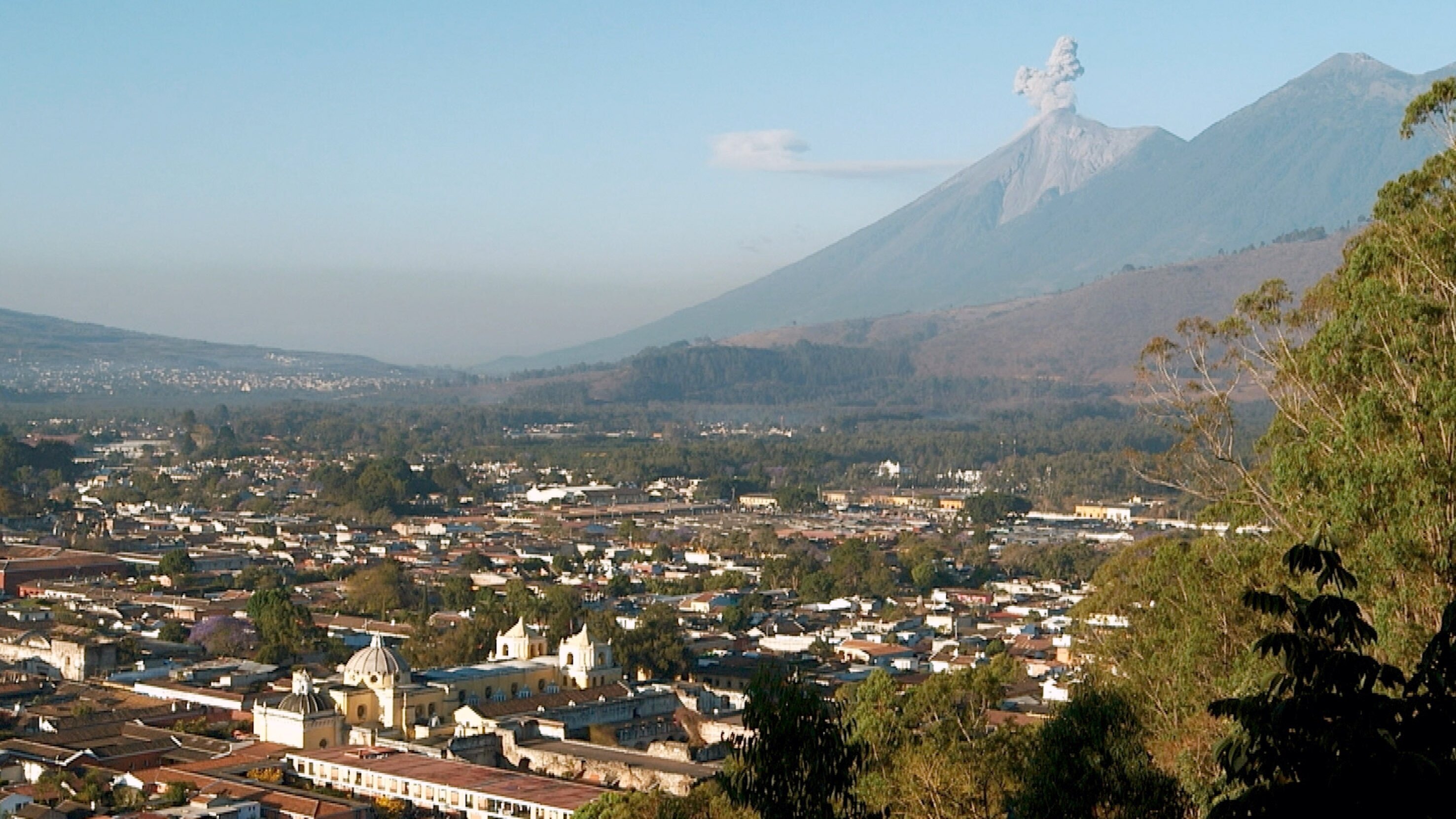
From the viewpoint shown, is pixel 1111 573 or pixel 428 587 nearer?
pixel 1111 573

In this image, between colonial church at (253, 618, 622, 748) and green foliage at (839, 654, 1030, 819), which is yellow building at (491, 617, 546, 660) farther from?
green foliage at (839, 654, 1030, 819)

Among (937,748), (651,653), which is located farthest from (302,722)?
(937,748)

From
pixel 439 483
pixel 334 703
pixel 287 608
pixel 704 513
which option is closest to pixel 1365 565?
pixel 334 703

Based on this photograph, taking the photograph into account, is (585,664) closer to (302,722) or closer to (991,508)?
(302,722)

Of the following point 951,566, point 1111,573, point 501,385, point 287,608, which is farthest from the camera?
point 501,385

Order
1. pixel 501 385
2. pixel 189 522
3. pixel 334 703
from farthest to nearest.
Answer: pixel 501 385, pixel 189 522, pixel 334 703

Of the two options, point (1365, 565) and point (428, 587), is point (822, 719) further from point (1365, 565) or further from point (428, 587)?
point (428, 587)
